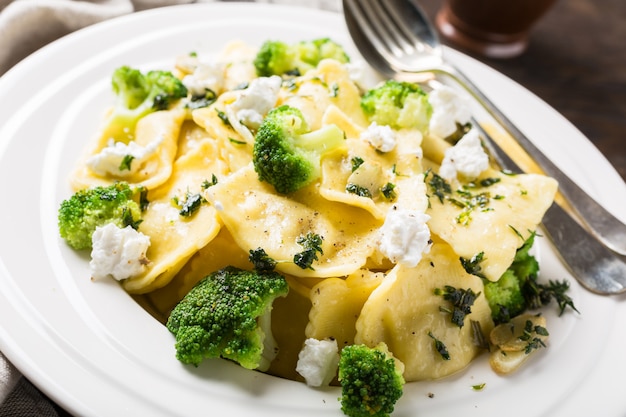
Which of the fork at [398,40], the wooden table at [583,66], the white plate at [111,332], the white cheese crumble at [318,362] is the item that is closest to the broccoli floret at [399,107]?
the fork at [398,40]

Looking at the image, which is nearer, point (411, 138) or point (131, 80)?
point (411, 138)

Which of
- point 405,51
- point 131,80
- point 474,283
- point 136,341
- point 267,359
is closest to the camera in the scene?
point 136,341

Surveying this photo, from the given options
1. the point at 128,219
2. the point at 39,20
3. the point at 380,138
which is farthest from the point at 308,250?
the point at 39,20

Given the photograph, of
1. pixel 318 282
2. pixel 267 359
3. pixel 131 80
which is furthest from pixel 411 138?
pixel 131 80

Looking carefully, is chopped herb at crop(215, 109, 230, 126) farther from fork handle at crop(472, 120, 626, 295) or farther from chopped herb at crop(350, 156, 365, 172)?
fork handle at crop(472, 120, 626, 295)

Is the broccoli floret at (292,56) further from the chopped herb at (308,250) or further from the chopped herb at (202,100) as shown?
the chopped herb at (308,250)

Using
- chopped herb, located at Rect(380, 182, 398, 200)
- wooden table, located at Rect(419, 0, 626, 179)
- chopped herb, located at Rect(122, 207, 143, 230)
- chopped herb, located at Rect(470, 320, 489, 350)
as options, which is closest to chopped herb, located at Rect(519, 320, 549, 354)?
chopped herb, located at Rect(470, 320, 489, 350)

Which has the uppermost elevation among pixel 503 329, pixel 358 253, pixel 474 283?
pixel 358 253

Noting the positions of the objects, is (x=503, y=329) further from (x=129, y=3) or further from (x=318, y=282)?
(x=129, y=3)
